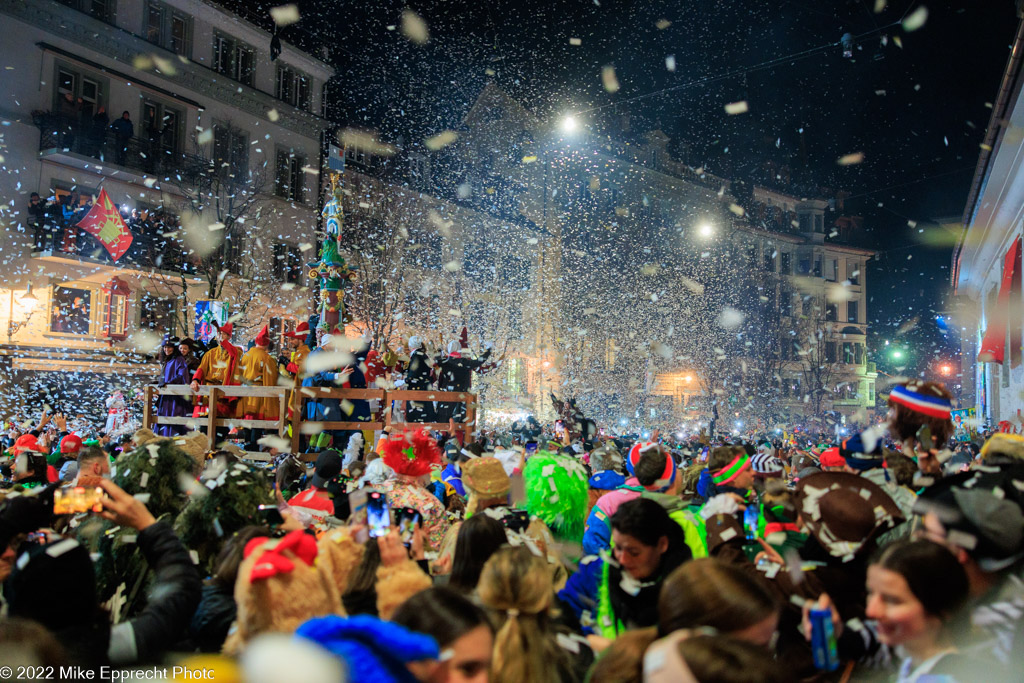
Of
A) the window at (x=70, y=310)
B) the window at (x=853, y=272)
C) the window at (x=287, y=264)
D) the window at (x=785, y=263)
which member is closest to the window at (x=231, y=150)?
the window at (x=287, y=264)

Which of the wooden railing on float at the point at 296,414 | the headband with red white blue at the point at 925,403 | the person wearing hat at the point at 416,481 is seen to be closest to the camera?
the headband with red white blue at the point at 925,403

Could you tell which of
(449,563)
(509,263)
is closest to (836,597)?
(449,563)

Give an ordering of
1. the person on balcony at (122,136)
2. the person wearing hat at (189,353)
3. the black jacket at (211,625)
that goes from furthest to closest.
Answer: the person on balcony at (122,136) < the person wearing hat at (189,353) < the black jacket at (211,625)

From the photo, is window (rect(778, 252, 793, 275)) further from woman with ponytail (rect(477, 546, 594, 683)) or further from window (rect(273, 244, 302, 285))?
woman with ponytail (rect(477, 546, 594, 683))

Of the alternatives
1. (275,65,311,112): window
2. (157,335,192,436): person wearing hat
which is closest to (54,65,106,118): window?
(275,65,311,112): window

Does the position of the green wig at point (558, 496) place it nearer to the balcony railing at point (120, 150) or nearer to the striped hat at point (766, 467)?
the striped hat at point (766, 467)

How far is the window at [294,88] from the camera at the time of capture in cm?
3185

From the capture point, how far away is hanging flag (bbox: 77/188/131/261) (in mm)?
20703

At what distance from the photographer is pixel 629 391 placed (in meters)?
45.1

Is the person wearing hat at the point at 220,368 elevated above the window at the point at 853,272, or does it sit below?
below

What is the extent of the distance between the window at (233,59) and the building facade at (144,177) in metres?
0.06

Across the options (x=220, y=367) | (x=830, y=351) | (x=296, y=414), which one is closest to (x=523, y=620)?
(x=296, y=414)

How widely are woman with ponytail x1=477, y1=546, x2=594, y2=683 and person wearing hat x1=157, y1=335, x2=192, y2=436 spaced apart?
965cm

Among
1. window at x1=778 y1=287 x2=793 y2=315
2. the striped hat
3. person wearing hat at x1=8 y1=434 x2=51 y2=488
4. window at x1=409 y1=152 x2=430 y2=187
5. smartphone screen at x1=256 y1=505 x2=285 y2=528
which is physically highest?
window at x1=409 y1=152 x2=430 y2=187
